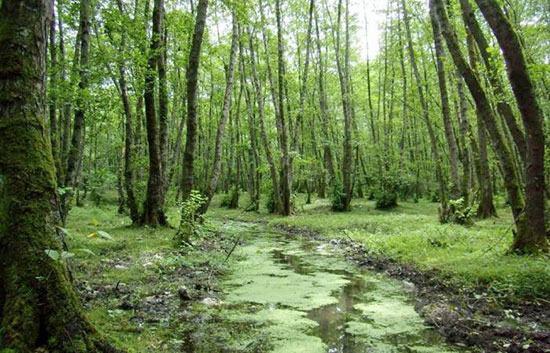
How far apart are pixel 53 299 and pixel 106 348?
0.59 metres

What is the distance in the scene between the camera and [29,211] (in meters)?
2.94

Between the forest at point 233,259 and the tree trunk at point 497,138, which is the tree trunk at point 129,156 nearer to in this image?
the forest at point 233,259

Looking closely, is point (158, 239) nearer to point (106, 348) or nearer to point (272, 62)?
point (106, 348)

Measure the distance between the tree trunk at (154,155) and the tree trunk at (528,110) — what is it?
8.45 m

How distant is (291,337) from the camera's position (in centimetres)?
460

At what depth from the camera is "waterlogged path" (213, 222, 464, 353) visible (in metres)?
4.43

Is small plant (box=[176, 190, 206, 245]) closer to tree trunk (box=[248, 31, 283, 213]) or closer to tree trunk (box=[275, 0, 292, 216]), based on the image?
tree trunk (box=[248, 31, 283, 213])

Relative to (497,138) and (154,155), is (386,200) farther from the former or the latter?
(154,155)

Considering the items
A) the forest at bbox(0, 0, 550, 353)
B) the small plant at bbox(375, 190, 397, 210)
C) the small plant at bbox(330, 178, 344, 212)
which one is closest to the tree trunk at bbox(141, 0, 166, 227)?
the forest at bbox(0, 0, 550, 353)

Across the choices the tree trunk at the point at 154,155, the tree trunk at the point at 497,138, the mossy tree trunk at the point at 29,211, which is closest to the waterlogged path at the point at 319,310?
the mossy tree trunk at the point at 29,211

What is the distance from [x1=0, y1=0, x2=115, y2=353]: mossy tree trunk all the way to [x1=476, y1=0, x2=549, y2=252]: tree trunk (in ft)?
21.2

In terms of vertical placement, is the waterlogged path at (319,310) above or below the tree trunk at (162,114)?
below

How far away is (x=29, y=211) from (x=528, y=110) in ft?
23.2

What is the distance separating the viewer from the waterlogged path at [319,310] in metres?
4.43
